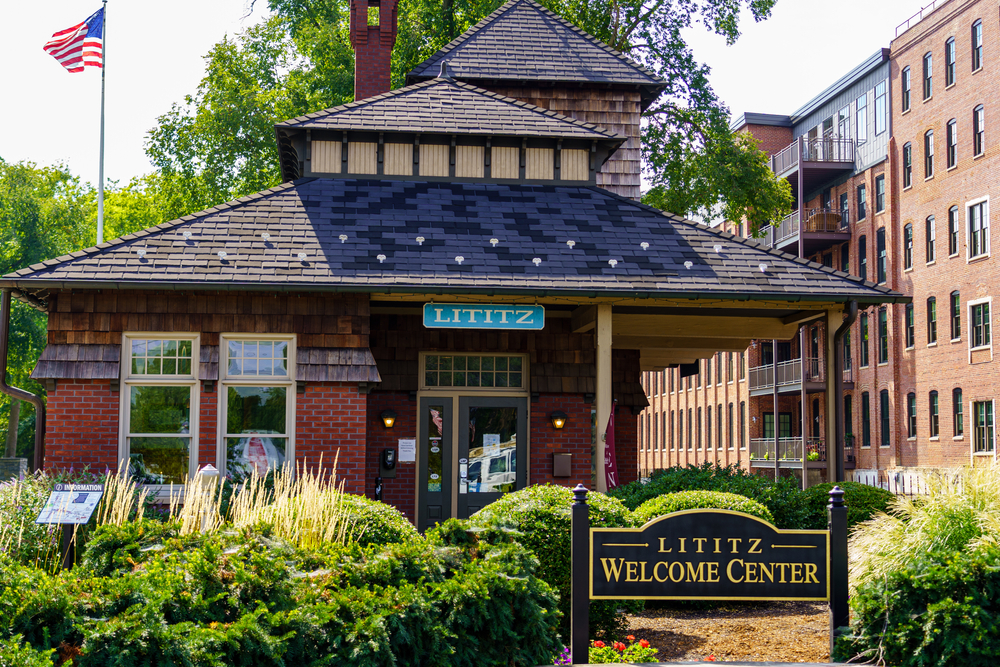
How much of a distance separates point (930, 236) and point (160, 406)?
3174 centimetres

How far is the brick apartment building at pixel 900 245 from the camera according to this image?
33875 mm

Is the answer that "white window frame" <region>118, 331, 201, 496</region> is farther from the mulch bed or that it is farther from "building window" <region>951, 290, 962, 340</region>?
"building window" <region>951, 290, 962, 340</region>

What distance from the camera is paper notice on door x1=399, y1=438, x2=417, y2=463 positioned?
1528cm

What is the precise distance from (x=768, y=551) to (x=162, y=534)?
4443 millimetres

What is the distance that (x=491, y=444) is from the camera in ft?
51.1

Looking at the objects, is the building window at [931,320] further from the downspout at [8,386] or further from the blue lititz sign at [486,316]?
the downspout at [8,386]

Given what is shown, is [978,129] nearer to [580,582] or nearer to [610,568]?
[610,568]

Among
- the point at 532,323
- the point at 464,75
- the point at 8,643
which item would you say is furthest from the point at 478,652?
the point at 464,75

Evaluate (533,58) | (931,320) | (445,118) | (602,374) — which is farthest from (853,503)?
(931,320)

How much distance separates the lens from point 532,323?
1324 cm

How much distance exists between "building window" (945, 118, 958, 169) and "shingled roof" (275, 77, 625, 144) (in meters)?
24.5

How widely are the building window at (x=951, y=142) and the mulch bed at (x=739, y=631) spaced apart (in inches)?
1178

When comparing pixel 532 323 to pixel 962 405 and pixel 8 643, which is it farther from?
pixel 962 405

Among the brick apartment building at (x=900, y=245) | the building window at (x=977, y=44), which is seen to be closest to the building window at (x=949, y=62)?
the brick apartment building at (x=900, y=245)
